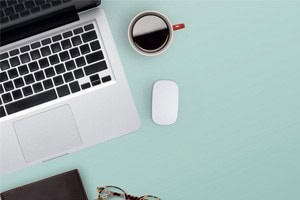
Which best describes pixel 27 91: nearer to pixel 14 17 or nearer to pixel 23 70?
pixel 23 70

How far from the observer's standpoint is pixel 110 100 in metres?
0.90

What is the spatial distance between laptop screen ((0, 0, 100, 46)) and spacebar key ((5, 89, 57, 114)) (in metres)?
0.13

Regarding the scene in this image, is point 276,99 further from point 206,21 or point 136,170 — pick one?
point 136,170

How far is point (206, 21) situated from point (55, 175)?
1.54 feet

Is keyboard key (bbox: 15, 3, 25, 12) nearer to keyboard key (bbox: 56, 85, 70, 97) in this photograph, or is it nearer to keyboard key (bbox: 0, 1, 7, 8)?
keyboard key (bbox: 0, 1, 7, 8)

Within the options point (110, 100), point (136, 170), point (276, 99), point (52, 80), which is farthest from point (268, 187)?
point (52, 80)

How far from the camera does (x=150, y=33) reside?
88 centimetres

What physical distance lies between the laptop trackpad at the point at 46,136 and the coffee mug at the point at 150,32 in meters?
0.21

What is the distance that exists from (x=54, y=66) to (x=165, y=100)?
25 centimetres

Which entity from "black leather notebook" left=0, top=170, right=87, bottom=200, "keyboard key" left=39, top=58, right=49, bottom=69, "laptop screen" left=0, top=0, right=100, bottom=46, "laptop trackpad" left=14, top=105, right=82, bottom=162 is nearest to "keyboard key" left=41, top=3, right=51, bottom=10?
"laptop screen" left=0, top=0, right=100, bottom=46

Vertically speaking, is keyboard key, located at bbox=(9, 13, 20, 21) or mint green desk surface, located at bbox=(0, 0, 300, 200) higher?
keyboard key, located at bbox=(9, 13, 20, 21)

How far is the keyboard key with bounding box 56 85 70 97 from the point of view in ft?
2.90

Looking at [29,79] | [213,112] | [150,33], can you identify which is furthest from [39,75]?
[213,112]

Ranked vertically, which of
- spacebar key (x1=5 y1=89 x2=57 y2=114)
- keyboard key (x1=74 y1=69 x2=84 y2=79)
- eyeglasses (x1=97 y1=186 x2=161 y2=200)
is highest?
keyboard key (x1=74 y1=69 x2=84 y2=79)
